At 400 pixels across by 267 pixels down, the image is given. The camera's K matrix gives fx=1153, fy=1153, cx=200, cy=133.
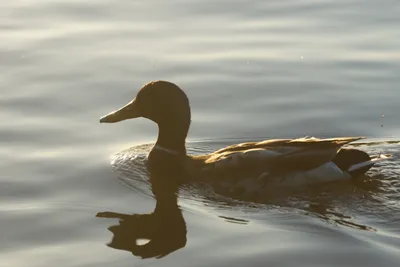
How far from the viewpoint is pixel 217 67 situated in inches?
531

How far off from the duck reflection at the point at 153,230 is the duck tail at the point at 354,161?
1.54 meters

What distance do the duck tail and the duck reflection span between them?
1538 mm

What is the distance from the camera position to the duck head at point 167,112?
36.8ft

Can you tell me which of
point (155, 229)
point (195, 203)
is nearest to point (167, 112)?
point (195, 203)

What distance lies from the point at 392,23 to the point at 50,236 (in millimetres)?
7135

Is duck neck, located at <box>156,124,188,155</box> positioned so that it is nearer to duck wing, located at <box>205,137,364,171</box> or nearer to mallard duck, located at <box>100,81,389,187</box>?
mallard duck, located at <box>100,81,389,187</box>

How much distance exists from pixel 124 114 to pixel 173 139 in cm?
57

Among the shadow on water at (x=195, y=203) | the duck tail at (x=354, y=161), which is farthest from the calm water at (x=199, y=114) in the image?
the duck tail at (x=354, y=161)

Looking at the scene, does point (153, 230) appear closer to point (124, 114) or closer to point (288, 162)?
point (288, 162)

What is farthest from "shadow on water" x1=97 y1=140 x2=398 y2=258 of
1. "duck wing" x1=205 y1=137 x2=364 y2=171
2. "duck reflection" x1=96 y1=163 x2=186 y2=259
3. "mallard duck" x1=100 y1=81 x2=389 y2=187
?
"duck wing" x1=205 y1=137 x2=364 y2=171

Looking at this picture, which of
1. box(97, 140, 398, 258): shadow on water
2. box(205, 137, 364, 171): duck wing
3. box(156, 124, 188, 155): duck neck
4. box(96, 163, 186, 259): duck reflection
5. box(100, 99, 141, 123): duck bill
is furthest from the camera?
box(100, 99, 141, 123): duck bill

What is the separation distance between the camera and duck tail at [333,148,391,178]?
10.4 metres

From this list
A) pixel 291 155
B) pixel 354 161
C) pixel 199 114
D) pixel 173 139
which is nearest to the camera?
pixel 291 155

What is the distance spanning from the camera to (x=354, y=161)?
10453mm
